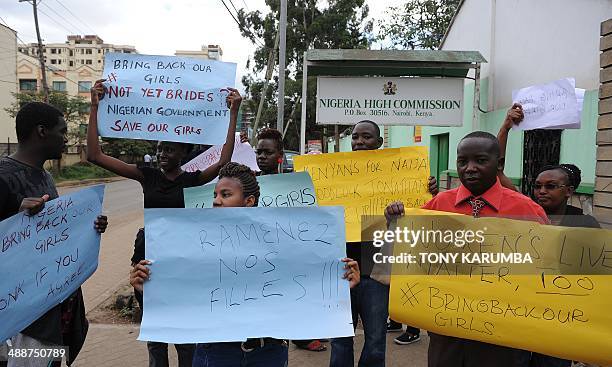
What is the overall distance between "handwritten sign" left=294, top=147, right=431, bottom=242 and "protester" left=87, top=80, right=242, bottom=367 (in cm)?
60

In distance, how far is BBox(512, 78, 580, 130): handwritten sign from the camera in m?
3.19

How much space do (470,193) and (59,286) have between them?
2006 mm

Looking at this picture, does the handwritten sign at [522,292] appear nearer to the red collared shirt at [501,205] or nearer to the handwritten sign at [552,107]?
the red collared shirt at [501,205]

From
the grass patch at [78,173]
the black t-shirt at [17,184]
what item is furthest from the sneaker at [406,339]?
the grass patch at [78,173]

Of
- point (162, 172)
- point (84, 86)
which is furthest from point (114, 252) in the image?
point (84, 86)

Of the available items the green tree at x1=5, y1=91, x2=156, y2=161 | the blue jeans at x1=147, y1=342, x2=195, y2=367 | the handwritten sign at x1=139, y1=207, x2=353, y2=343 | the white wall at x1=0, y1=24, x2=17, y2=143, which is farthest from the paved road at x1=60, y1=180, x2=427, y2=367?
the white wall at x1=0, y1=24, x2=17, y2=143

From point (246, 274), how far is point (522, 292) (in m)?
1.17

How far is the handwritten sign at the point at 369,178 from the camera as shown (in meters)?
3.17

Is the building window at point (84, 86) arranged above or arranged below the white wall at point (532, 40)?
above

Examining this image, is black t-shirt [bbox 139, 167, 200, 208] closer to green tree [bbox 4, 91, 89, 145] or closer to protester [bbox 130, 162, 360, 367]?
protester [bbox 130, 162, 360, 367]

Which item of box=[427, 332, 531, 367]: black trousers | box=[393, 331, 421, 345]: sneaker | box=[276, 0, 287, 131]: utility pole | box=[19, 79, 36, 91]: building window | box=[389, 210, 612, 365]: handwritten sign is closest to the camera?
box=[389, 210, 612, 365]: handwritten sign

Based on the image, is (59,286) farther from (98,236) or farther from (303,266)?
(303,266)

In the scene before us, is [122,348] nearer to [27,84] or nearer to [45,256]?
[45,256]

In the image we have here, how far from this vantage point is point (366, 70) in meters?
7.49
